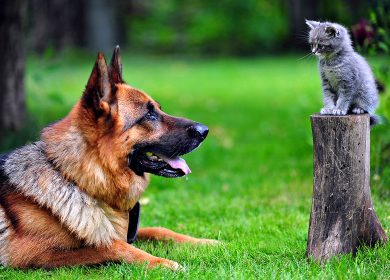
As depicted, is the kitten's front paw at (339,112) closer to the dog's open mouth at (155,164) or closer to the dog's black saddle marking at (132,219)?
the dog's open mouth at (155,164)

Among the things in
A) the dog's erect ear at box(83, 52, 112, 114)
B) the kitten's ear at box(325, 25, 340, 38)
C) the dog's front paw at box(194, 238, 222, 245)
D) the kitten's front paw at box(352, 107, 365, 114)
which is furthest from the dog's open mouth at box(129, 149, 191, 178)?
the kitten's ear at box(325, 25, 340, 38)

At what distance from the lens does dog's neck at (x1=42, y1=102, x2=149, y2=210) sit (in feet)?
15.5

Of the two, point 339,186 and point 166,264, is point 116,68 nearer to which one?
point 166,264

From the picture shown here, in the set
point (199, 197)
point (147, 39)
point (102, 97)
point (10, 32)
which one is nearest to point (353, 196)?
point (102, 97)

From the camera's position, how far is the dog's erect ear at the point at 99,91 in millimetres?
4582

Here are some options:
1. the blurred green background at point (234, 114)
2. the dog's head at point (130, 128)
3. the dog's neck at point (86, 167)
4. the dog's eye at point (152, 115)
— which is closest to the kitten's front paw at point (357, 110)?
the blurred green background at point (234, 114)

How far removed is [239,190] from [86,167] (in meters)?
3.37

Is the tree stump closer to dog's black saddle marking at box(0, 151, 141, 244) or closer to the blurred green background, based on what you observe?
the blurred green background

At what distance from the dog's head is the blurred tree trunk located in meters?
4.58

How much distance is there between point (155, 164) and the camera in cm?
490

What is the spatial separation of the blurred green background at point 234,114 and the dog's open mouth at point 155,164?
2.20ft

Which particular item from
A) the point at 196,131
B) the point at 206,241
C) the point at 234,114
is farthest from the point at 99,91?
the point at 234,114

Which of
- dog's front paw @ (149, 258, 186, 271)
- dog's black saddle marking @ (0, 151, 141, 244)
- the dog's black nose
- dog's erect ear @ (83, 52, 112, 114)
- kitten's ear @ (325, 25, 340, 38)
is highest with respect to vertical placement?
kitten's ear @ (325, 25, 340, 38)

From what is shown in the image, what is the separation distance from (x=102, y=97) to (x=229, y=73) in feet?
53.5
